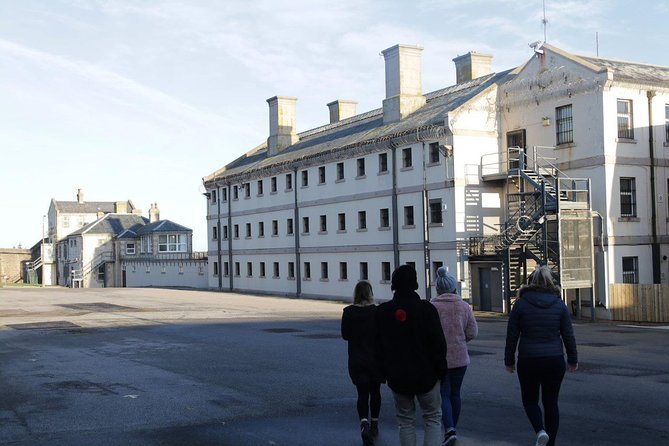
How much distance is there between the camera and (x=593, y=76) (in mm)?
32031

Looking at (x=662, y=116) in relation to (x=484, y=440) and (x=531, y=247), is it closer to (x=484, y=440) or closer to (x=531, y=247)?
(x=531, y=247)

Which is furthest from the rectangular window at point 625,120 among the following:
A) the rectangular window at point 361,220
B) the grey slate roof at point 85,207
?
the grey slate roof at point 85,207

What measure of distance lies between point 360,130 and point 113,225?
49695 mm

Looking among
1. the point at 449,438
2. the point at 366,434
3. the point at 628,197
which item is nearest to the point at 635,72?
the point at 628,197

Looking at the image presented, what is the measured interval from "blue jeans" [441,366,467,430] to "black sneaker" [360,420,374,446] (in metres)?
0.85

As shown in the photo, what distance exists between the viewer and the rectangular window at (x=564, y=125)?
33406mm

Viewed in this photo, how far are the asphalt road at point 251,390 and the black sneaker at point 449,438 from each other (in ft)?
1.18

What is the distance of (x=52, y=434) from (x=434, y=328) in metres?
5.36

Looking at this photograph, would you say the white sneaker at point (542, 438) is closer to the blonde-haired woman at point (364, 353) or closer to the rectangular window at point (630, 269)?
the blonde-haired woman at point (364, 353)

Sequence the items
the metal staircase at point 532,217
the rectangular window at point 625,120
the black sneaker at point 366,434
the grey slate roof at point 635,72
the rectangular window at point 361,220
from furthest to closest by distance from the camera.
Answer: the rectangular window at point 361,220
the rectangular window at point 625,120
the grey slate roof at point 635,72
the metal staircase at point 532,217
the black sneaker at point 366,434

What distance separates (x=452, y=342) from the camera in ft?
29.0

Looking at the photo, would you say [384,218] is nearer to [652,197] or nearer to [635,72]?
[652,197]

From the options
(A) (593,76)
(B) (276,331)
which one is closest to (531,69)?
(A) (593,76)

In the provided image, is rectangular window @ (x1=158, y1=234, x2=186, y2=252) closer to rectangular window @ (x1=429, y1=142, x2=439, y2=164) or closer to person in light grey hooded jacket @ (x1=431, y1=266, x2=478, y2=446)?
rectangular window @ (x1=429, y1=142, x2=439, y2=164)
